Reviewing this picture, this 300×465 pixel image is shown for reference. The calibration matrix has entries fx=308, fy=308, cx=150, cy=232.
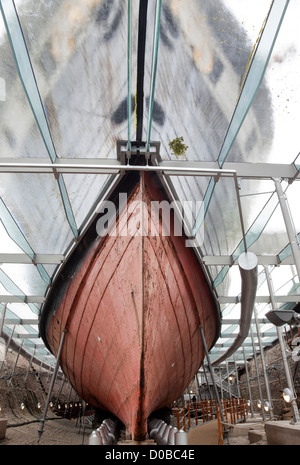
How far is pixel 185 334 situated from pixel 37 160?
13.6 feet

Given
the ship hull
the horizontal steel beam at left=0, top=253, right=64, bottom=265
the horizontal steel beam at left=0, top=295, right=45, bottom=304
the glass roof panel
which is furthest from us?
the horizontal steel beam at left=0, top=295, right=45, bottom=304

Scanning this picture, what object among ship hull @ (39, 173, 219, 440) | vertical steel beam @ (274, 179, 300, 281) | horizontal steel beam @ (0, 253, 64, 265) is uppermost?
horizontal steel beam @ (0, 253, 64, 265)

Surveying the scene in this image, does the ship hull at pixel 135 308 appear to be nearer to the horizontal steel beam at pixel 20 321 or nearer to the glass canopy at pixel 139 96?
the glass canopy at pixel 139 96

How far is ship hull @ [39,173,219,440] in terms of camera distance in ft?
14.9

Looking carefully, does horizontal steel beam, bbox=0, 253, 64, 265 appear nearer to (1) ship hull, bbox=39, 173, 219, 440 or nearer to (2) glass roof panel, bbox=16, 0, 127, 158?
(1) ship hull, bbox=39, 173, 219, 440

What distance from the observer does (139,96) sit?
13.6ft

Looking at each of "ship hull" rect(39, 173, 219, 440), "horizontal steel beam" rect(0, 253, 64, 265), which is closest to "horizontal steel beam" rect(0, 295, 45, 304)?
"horizontal steel beam" rect(0, 253, 64, 265)

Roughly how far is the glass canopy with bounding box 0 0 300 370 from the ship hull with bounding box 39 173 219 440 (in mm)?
784

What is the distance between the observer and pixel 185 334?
5.94 metres

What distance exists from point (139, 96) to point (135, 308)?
2.94m

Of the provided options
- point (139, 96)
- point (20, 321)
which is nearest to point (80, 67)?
point (139, 96)

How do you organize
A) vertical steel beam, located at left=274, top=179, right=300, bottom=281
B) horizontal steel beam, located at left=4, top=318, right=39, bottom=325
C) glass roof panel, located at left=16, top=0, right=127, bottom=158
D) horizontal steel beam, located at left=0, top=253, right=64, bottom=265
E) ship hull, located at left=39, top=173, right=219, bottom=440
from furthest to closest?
1. horizontal steel beam, located at left=4, top=318, right=39, bottom=325
2. horizontal steel beam, located at left=0, top=253, right=64, bottom=265
3. vertical steel beam, located at left=274, top=179, right=300, bottom=281
4. ship hull, located at left=39, top=173, right=219, bottom=440
5. glass roof panel, located at left=16, top=0, right=127, bottom=158

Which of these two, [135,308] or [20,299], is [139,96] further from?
[20,299]

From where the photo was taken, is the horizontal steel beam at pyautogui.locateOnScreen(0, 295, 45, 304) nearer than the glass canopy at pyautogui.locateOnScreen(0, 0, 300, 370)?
No
